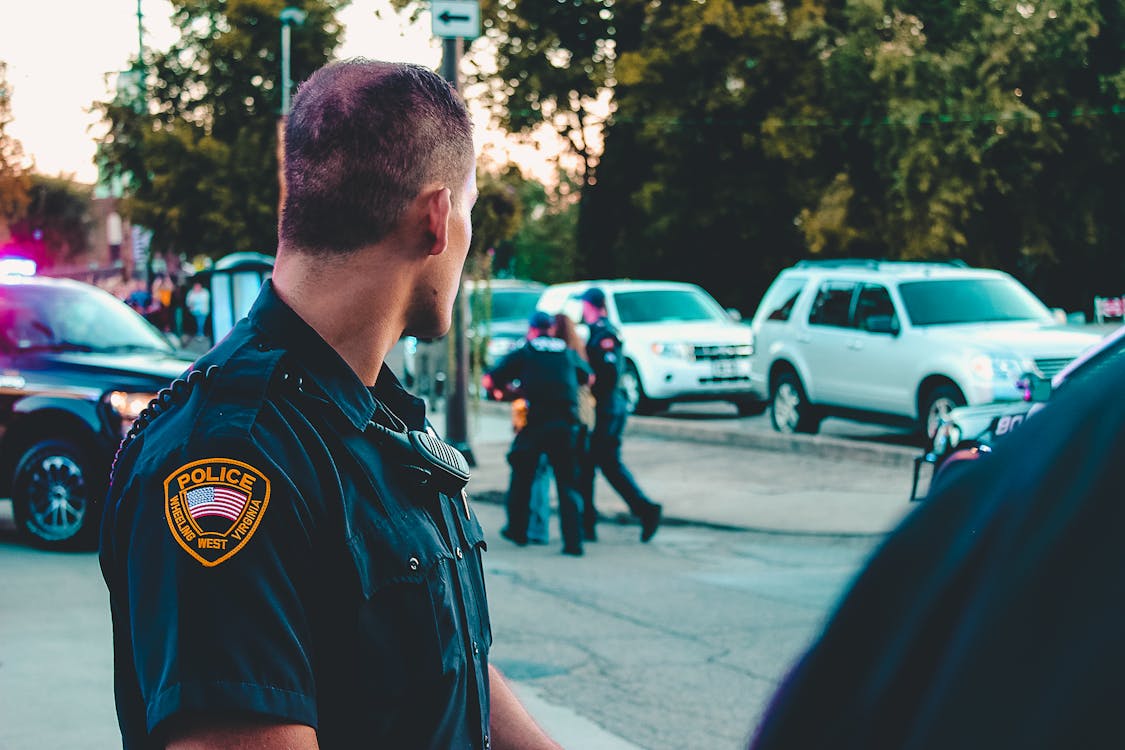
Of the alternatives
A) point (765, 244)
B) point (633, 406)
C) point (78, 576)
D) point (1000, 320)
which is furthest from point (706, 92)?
point (78, 576)

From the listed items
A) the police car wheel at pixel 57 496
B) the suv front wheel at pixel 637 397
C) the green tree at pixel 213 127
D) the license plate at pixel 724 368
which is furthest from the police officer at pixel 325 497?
the green tree at pixel 213 127

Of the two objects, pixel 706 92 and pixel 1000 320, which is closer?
pixel 1000 320

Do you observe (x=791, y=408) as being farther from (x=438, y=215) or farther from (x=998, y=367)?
(x=438, y=215)

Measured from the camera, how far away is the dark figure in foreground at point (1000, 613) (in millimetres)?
664

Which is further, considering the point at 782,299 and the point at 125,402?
the point at 782,299

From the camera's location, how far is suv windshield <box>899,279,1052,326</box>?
14.7 meters

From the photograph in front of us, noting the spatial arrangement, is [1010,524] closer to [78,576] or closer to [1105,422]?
[1105,422]

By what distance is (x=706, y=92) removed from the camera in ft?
119

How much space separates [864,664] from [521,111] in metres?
39.0

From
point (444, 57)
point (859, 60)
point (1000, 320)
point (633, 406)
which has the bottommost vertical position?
point (633, 406)

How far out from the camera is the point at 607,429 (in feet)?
34.7

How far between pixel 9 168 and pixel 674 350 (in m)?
27.5

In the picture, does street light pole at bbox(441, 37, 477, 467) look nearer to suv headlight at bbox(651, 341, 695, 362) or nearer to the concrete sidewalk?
the concrete sidewalk

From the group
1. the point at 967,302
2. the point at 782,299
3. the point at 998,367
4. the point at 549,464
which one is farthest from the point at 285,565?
the point at 782,299
